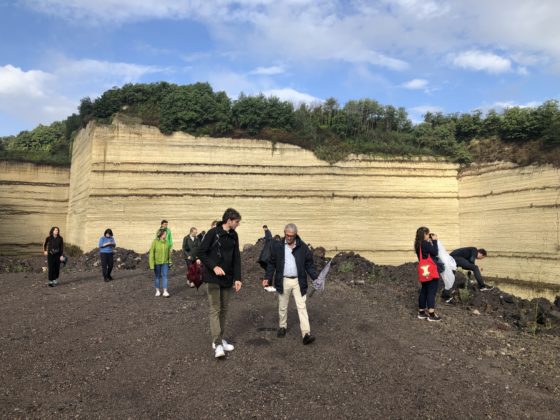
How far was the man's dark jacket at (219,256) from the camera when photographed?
5.20 m

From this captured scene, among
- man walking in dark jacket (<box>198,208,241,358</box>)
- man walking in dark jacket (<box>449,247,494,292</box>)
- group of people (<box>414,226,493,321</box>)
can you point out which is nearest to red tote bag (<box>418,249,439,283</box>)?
group of people (<box>414,226,493,321</box>)

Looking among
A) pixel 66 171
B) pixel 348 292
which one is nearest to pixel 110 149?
pixel 66 171

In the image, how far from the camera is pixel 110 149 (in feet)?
62.4

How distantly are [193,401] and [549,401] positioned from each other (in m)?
3.56

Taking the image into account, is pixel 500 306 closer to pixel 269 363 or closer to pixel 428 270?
pixel 428 270

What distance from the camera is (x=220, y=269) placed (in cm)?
512

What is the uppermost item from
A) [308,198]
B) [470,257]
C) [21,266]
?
[308,198]

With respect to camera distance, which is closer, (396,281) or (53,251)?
(53,251)

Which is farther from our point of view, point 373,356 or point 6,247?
point 6,247

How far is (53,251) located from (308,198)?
11.6 m

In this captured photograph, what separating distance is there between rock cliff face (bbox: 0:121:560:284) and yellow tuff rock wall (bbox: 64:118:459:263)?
0.15 ft

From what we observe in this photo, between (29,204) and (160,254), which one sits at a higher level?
(29,204)

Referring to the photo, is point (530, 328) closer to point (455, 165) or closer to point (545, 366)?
point (545, 366)

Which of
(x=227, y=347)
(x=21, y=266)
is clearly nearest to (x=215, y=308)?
(x=227, y=347)
